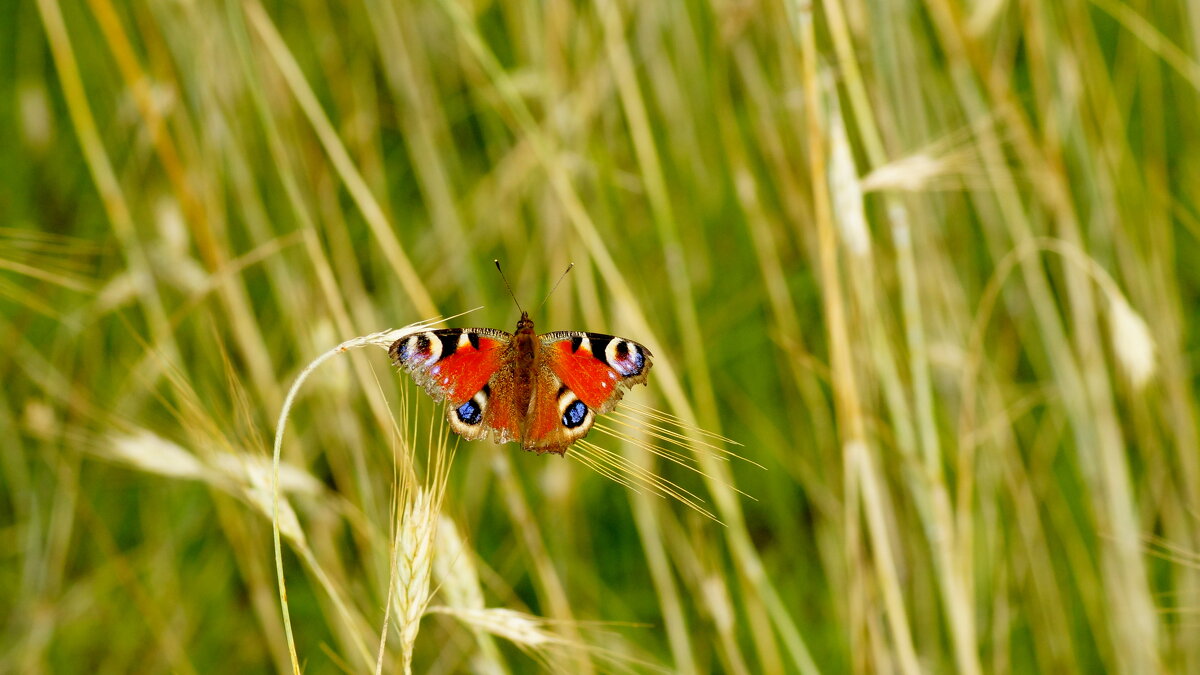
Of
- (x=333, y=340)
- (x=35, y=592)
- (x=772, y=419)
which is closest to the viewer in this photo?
(x=333, y=340)

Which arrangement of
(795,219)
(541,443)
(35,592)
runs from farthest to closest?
(35,592) → (795,219) → (541,443)

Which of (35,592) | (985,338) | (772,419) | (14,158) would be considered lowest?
(35,592)

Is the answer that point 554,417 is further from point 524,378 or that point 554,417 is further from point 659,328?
point 659,328

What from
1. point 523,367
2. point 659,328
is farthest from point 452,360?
point 659,328

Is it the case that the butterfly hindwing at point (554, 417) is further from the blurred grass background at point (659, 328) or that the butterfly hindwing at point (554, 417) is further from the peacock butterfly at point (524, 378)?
the blurred grass background at point (659, 328)

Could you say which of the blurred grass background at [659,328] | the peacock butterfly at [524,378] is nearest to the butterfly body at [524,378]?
the peacock butterfly at [524,378]

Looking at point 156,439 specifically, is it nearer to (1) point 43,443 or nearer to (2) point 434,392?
(2) point 434,392

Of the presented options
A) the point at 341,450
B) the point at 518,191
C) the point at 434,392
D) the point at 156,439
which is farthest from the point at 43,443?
the point at 434,392

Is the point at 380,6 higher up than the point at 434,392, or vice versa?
the point at 380,6
